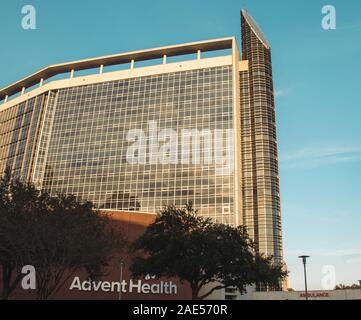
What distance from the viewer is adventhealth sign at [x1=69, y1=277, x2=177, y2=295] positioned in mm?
62281

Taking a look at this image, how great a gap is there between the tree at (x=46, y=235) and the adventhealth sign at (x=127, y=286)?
24.8m

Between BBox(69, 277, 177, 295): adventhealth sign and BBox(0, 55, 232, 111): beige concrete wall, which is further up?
BBox(0, 55, 232, 111): beige concrete wall

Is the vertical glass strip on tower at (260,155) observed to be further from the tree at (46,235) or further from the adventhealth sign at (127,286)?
the tree at (46,235)

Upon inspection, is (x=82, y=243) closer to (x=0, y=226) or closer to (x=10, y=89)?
(x=0, y=226)

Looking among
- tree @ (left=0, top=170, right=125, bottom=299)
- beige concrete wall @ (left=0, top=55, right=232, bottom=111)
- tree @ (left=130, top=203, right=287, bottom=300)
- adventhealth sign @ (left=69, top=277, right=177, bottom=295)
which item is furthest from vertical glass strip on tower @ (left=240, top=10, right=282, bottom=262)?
tree @ (left=0, top=170, right=125, bottom=299)

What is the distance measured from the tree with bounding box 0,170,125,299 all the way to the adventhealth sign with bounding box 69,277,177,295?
2479 cm

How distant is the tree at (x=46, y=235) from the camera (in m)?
33.1

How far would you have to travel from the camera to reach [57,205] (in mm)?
37531

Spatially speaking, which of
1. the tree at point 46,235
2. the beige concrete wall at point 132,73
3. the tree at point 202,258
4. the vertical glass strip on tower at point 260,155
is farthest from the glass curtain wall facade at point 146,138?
the tree at point 46,235

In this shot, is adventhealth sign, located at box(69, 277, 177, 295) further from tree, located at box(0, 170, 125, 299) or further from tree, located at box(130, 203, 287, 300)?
tree, located at box(0, 170, 125, 299)

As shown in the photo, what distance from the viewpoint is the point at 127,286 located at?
64.9m
